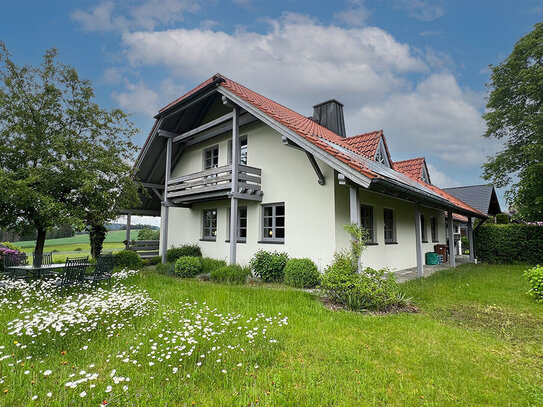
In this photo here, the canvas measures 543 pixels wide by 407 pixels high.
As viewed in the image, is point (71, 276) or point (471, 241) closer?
point (71, 276)

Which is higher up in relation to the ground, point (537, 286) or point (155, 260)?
point (537, 286)

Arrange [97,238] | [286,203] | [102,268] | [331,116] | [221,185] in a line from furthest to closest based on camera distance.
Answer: [331,116] < [97,238] < [221,185] < [286,203] < [102,268]

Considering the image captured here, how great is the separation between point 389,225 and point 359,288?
20.3 ft

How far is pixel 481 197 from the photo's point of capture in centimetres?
2361

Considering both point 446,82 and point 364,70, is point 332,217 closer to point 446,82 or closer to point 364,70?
point 364,70

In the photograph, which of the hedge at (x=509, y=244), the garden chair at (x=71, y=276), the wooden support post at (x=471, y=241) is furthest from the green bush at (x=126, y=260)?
the hedge at (x=509, y=244)

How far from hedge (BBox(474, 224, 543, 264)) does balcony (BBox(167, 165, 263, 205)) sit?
13249 mm

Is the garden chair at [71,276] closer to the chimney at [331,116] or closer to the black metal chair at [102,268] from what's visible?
the black metal chair at [102,268]

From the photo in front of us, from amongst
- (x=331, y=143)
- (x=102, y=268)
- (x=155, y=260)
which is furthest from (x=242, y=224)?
(x=155, y=260)

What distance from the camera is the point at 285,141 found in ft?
26.5

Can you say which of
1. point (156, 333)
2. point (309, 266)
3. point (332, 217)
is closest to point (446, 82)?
point (332, 217)

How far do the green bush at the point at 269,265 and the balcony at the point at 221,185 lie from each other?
2.12m

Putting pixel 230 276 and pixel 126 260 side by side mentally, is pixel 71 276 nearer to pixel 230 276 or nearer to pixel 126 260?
pixel 230 276

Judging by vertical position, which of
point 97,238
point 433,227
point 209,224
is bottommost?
point 97,238
